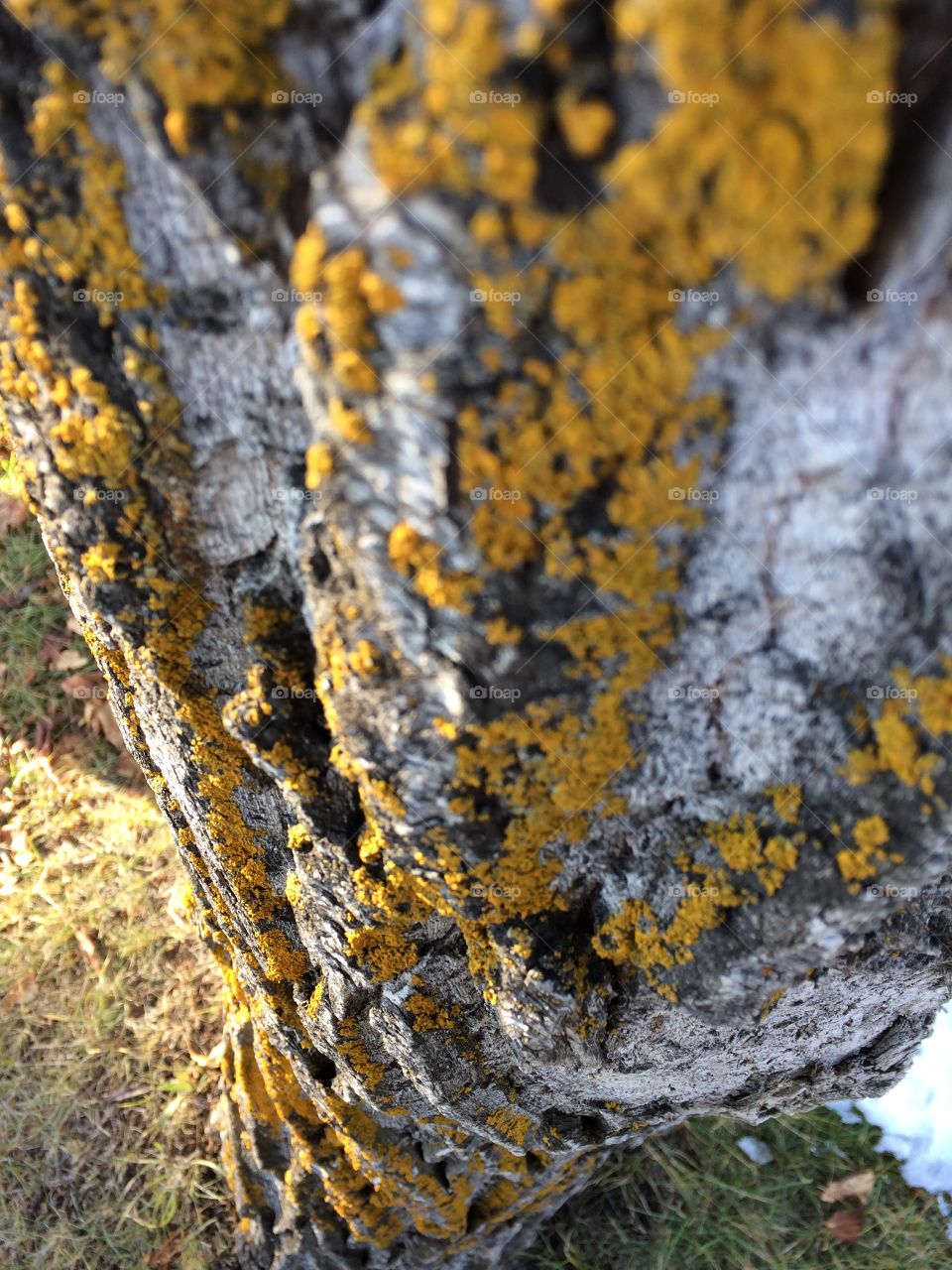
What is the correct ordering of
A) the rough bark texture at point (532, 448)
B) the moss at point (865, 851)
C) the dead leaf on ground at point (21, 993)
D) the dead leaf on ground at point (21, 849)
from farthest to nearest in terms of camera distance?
the dead leaf on ground at point (21, 849)
the dead leaf on ground at point (21, 993)
the moss at point (865, 851)
the rough bark texture at point (532, 448)

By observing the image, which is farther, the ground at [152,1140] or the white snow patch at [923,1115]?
the white snow patch at [923,1115]

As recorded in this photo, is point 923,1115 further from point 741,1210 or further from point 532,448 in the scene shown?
point 532,448

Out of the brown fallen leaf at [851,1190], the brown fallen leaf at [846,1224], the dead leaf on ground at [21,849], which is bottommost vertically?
the brown fallen leaf at [846,1224]

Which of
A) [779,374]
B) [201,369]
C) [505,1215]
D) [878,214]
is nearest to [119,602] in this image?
[201,369]

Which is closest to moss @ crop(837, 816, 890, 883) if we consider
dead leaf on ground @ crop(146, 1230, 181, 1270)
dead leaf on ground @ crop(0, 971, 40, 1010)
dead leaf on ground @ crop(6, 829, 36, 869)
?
dead leaf on ground @ crop(146, 1230, 181, 1270)

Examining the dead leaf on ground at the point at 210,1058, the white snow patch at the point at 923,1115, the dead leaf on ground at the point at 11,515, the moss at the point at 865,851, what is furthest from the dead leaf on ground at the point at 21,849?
the moss at the point at 865,851

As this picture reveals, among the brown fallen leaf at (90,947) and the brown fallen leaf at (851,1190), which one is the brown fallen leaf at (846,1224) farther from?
the brown fallen leaf at (90,947)

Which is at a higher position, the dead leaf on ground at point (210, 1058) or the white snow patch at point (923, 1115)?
the dead leaf on ground at point (210, 1058)

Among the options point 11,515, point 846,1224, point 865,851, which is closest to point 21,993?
point 11,515
